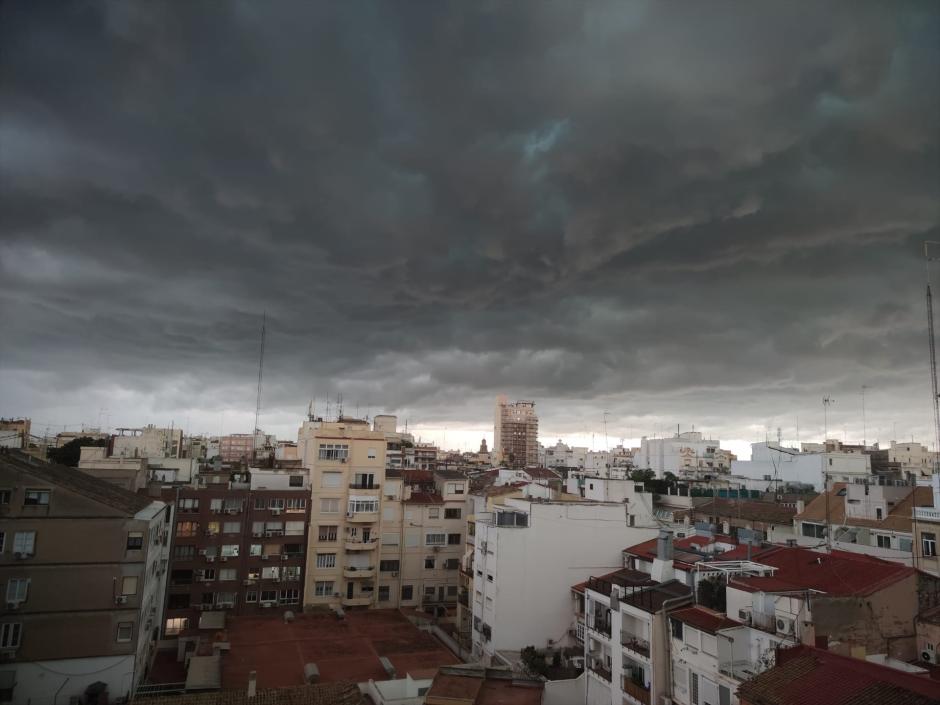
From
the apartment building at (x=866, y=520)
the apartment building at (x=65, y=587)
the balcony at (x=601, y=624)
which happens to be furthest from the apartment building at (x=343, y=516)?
the apartment building at (x=866, y=520)

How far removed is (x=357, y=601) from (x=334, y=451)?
13717 mm

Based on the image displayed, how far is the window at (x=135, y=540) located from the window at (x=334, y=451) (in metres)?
24.4

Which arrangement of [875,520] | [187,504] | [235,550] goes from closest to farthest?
[875,520], [187,504], [235,550]

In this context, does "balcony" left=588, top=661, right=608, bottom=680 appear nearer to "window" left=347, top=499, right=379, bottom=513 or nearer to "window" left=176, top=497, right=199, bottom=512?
"window" left=347, top=499, right=379, bottom=513

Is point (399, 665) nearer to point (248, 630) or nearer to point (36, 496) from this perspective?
point (248, 630)

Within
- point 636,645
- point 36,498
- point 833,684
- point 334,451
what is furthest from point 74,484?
point 833,684

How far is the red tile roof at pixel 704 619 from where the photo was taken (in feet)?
87.9

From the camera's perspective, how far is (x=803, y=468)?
103 meters

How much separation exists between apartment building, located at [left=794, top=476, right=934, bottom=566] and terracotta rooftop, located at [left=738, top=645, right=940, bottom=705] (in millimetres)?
29461

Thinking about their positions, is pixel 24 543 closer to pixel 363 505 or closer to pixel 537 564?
pixel 363 505

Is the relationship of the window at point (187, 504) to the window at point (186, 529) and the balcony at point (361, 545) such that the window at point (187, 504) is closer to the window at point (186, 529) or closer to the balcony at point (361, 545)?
the window at point (186, 529)

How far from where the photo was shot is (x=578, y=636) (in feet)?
143

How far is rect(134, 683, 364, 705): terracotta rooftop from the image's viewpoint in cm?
3312

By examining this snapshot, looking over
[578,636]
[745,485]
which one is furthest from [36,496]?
[745,485]
